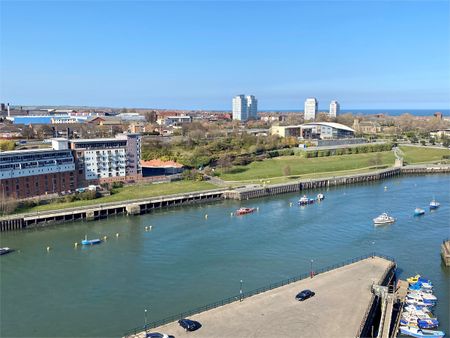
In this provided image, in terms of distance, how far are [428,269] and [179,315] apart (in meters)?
22.0

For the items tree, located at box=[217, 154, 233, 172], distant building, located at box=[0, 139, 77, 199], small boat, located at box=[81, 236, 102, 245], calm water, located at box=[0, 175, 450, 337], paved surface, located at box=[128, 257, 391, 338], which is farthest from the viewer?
tree, located at box=[217, 154, 233, 172]

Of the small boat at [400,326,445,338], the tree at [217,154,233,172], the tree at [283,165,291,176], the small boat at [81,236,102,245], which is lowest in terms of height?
the small boat at [400,326,445,338]

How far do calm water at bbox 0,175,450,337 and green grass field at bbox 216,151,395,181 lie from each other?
18.0m

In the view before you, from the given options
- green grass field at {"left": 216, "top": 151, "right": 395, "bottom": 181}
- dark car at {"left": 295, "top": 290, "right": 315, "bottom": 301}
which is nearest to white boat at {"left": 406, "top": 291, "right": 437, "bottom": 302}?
dark car at {"left": 295, "top": 290, "right": 315, "bottom": 301}

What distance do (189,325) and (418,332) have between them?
13.8m

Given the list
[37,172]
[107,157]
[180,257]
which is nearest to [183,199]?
[107,157]

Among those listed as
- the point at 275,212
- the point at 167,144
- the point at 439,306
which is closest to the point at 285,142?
the point at 167,144

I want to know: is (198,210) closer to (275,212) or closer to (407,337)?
(275,212)

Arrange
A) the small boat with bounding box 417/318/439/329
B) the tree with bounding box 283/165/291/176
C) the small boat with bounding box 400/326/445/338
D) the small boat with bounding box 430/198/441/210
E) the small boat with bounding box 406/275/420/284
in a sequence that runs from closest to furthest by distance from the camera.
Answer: the small boat with bounding box 400/326/445/338, the small boat with bounding box 417/318/439/329, the small boat with bounding box 406/275/420/284, the small boat with bounding box 430/198/441/210, the tree with bounding box 283/165/291/176

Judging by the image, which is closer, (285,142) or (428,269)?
(428,269)

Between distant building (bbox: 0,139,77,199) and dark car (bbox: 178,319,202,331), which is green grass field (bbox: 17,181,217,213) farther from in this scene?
dark car (bbox: 178,319,202,331)

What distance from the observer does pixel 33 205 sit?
54531 millimetres

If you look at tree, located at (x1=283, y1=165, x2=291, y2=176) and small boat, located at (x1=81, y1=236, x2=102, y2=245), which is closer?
small boat, located at (x1=81, y1=236, x2=102, y2=245)

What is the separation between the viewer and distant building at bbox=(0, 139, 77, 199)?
54812mm
